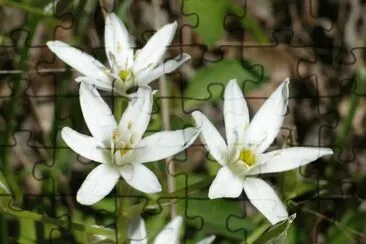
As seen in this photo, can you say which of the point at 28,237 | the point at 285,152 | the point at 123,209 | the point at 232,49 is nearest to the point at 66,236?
the point at 28,237

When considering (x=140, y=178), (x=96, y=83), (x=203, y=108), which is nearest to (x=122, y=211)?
(x=140, y=178)

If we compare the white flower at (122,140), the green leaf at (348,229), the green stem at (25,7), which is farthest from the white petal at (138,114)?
the green leaf at (348,229)

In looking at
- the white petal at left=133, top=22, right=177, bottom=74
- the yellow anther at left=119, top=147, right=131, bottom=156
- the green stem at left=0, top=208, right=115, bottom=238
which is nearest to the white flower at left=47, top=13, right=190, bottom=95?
the white petal at left=133, top=22, right=177, bottom=74

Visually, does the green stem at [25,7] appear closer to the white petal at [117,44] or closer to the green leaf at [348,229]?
the white petal at [117,44]

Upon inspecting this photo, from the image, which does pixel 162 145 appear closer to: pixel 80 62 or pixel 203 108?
pixel 80 62

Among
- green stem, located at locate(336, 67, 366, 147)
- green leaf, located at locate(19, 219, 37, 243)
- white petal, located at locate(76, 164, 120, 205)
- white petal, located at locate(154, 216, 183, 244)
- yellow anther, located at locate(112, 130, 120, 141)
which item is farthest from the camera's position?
green stem, located at locate(336, 67, 366, 147)

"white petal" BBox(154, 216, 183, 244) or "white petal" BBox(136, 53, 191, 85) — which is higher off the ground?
"white petal" BBox(136, 53, 191, 85)

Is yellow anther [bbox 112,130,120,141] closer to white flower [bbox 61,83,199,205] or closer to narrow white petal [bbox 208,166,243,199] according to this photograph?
white flower [bbox 61,83,199,205]

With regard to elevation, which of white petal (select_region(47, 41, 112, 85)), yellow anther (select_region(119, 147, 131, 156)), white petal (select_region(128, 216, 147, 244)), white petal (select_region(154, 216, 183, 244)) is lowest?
white petal (select_region(154, 216, 183, 244))
